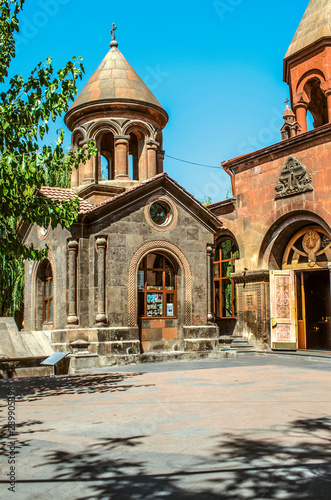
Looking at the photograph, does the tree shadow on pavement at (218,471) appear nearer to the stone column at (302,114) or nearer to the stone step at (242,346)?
the stone step at (242,346)

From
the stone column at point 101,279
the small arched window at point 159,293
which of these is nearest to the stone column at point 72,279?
the stone column at point 101,279

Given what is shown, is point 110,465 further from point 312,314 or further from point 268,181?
point 312,314

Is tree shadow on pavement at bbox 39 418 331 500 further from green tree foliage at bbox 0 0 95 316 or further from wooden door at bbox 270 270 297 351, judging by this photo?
wooden door at bbox 270 270 297 351

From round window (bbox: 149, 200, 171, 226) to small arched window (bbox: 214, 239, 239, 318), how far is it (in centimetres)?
420

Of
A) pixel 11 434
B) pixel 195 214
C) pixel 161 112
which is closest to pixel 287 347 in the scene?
pixel 195 214

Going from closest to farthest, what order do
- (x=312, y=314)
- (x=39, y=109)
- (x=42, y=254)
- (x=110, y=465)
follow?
1. (x=110, y=465)
2. (x=39, y=109)
3. (x=42, y=254)
4. (x=312, y=314)

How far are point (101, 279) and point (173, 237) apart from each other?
2892 mm

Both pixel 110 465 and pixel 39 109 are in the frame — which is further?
pixel 39 109

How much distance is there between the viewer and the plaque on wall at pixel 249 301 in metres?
18.2

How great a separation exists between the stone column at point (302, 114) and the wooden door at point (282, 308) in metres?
5.04

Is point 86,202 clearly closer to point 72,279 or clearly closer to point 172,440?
point 72,279

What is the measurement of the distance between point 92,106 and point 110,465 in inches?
644

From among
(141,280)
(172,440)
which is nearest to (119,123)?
(141,280)

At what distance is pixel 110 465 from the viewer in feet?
15.7
